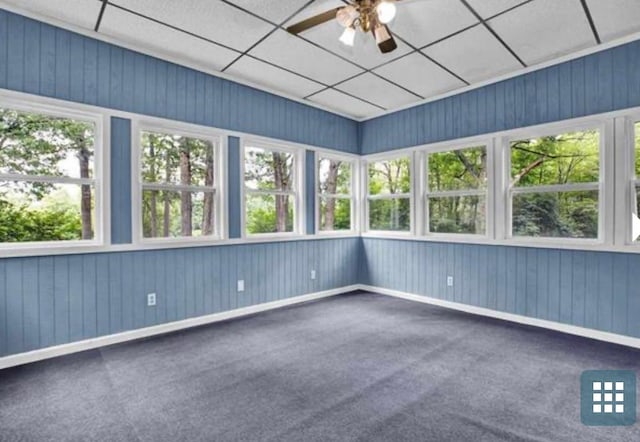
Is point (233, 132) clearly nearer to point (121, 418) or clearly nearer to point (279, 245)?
point (279, 245)

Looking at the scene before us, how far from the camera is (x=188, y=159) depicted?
148 inches

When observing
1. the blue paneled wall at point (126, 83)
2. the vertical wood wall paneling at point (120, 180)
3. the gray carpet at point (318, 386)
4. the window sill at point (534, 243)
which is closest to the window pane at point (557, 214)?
the window sill at point (534, 243)

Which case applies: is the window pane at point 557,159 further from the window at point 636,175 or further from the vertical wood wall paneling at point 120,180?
the vertical wood wall paneling at point 120,180

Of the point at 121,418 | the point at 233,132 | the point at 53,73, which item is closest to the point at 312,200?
the point at 233,132

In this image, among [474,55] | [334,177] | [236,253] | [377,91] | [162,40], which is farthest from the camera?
[334,177]

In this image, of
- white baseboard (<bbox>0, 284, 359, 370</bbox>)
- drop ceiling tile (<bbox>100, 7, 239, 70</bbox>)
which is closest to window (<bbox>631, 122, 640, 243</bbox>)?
white baseboard (<bbox>0, 284, 359, 370</bbox>)

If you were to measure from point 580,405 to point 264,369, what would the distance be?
215cm

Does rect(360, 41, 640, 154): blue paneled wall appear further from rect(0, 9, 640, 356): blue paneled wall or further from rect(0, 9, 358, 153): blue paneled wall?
rect(0, 9, 358, 153): blue paneled wall

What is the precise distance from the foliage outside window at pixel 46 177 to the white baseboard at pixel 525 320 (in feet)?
12.9

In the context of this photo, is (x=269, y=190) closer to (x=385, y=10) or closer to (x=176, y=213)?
(x=176, y=213)

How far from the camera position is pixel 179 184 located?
3686 millimetres

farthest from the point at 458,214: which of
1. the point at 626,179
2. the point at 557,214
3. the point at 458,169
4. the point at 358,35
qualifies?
the point at 358,35

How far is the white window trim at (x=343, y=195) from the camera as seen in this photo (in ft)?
16.2

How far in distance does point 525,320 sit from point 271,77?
→ 4034mm
